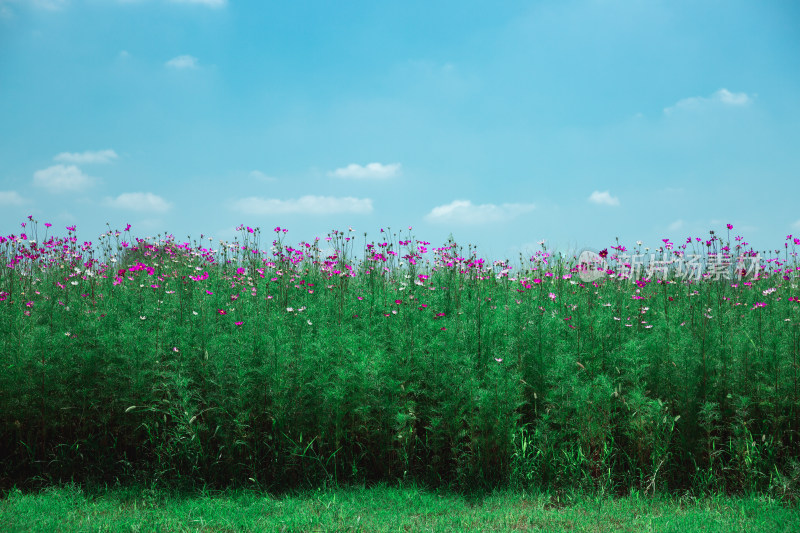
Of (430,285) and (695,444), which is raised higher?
(430,285)

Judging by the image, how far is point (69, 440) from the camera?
525 cm

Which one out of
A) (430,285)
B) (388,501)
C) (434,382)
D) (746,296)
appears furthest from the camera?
(746,296)

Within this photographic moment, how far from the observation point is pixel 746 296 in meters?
8.37

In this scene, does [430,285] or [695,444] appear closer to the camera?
[695,444]

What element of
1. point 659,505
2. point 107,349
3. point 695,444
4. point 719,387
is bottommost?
point 659,505

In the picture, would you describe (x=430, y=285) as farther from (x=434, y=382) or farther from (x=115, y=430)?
(x=115, y=430)

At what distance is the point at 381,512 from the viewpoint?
4.16 meters

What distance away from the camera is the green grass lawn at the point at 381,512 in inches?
155

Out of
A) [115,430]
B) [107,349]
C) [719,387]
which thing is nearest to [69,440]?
[115,430]

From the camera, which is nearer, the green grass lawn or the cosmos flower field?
the green grass lawn

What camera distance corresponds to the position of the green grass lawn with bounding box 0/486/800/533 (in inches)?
155

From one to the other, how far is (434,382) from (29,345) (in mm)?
3874

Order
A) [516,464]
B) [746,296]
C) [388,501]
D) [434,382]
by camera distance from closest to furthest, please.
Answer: [388,501] → [516,464] → [434,382] → [746,296]

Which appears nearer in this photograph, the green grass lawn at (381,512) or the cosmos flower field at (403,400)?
the green grass lawn at (381,512)
